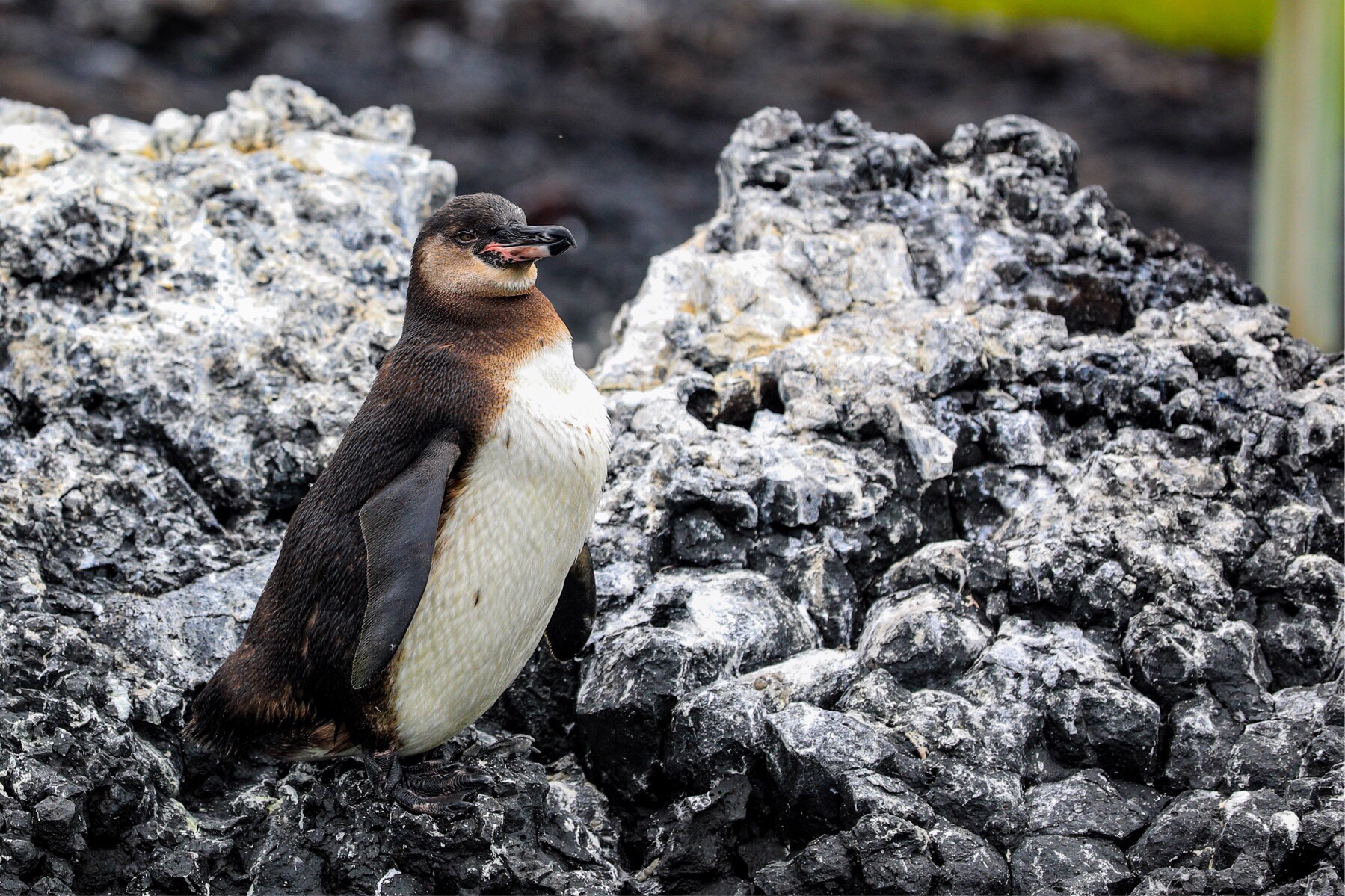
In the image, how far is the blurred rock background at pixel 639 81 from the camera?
984cm

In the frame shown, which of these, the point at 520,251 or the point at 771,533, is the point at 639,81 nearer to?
the point at 771,533

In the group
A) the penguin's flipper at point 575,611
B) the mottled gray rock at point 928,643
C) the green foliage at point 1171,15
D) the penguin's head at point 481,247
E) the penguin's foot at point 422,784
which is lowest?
the penguin's foot at point 422,784

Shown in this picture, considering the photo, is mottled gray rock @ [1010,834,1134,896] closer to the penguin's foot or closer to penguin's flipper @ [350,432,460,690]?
the penguin's foot

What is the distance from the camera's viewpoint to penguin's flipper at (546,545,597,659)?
3088 mm

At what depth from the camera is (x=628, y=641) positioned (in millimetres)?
3072

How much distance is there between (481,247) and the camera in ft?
9.52

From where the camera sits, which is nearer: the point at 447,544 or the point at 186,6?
the point at 447,544

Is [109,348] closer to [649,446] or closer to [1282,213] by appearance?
[649,446]

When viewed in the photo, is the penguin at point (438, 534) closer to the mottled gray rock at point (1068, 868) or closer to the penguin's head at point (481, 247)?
the penguin's head at point (481, 247)

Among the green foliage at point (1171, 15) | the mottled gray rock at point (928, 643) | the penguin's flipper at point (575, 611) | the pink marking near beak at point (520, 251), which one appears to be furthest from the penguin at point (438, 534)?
the green foliage at point (1171, 15)

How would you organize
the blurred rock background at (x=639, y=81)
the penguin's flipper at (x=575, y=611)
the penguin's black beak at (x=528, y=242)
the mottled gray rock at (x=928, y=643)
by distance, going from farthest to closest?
the blurred rock background at (x=639, y=81), the penguin's flipper at (x=575, y=611), the mottled gray rock at (x=928, y=643), the penguin's black beak at (x=528, y=242)

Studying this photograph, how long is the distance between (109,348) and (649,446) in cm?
142

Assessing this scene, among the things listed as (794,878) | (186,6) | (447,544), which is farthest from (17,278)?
(186,6)

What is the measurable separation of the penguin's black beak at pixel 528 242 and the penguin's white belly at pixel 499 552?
227 millimetres
